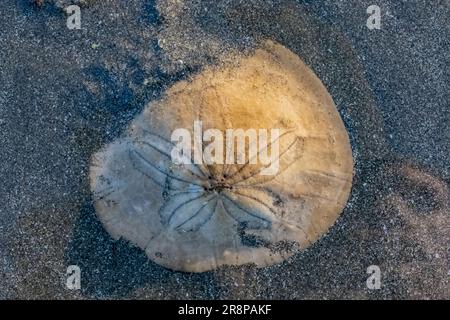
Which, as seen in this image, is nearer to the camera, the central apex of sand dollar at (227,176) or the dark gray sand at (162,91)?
the central apex of sand dollar at (227,176)

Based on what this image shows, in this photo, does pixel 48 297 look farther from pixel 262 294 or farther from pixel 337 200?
pixel 337 200

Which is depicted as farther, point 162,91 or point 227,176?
point 162,91

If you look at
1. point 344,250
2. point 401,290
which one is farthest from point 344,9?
point 401,290

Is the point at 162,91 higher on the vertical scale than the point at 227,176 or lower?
higher

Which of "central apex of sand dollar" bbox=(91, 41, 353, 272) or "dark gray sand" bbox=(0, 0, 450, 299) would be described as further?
"dark gray sand" bbox=(0, 0, 450, 299)
